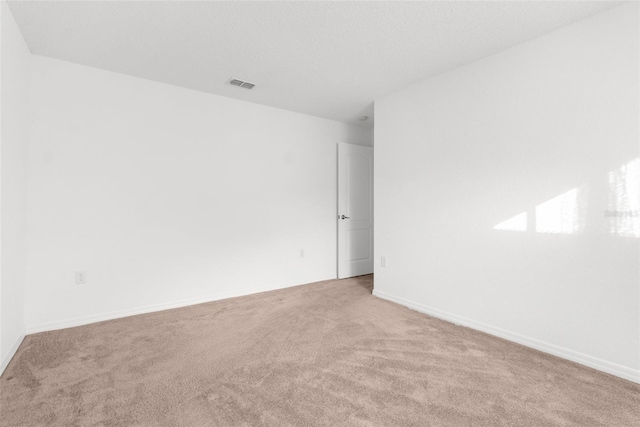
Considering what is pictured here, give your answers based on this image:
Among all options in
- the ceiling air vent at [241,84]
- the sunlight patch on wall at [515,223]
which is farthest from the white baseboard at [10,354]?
the sunlight patch on wall at [515,223]

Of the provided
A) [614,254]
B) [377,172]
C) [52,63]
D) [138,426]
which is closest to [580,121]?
[614,254]

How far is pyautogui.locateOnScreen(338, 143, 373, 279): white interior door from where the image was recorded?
470cm

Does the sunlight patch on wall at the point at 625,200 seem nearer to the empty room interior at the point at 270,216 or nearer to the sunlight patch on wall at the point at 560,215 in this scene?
the empty room interior at the point at 270,216

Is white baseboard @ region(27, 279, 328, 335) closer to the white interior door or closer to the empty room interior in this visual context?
the empty room interior

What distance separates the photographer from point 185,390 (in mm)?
1828

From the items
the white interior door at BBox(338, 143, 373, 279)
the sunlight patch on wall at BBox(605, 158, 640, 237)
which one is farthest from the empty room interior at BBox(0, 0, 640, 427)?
the white interior door at BBox(338, 143, 373, 279)

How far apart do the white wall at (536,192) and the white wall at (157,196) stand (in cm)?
166

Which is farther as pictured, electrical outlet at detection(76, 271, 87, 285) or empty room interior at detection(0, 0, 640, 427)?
electrical outlet at detection(76, 271, 87, 285)

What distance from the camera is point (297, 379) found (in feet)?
6.38

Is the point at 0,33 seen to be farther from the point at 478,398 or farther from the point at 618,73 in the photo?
the point at 618,73

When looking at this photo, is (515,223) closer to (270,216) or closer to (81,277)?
(270,216)

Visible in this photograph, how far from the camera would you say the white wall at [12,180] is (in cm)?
205

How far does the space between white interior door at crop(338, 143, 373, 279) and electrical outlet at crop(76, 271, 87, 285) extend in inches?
123

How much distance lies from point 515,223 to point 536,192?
0.96 ft
